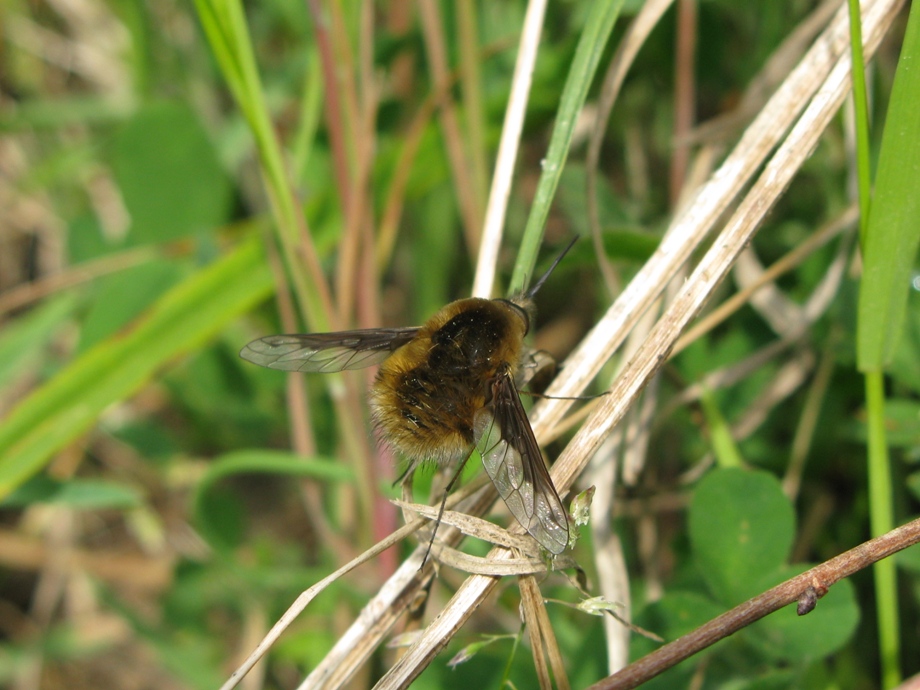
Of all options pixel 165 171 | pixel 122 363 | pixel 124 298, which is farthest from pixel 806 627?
pixel 165 171

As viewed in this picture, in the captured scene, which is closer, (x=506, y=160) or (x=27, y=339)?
(x=506, y=160)

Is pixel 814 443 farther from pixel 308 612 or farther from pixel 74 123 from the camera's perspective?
pixel 74 123

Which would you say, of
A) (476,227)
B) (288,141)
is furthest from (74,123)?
(476,227)

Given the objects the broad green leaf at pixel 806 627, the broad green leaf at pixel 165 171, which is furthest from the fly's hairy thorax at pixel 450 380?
the broad green leaf at pixel 165 171

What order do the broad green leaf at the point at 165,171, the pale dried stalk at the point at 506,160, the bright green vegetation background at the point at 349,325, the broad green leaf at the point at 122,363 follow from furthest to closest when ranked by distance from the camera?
the broad green leaf at the point at 165,171
the broad green leaf at the point at 122,363
the pale dried stalk at the point at 506,160
the bright green vegetation background at the point at 349,325

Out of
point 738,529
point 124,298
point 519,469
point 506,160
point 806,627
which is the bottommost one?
point 806,627

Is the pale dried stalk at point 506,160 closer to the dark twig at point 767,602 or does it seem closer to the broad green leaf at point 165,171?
the dark twig at point 767,602

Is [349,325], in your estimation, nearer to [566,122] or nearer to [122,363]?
[122,363]
